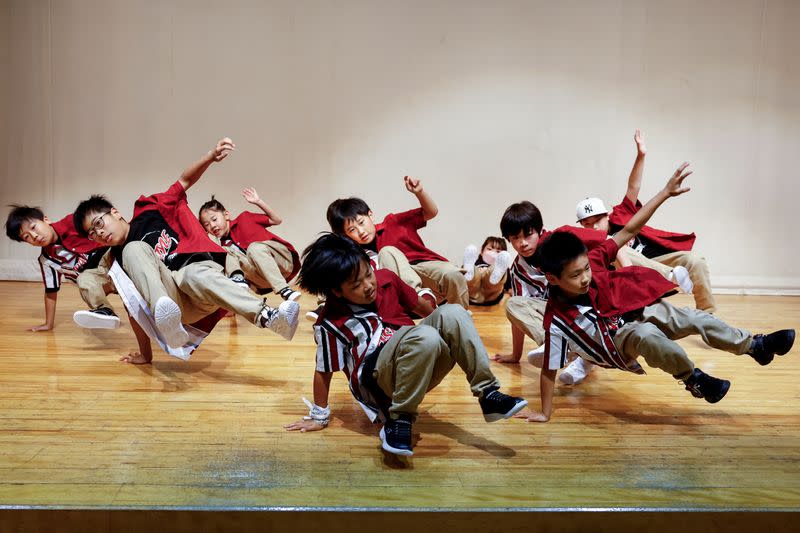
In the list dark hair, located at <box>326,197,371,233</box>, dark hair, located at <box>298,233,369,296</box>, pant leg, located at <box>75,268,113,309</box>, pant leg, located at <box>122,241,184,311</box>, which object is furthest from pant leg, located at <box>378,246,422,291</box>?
pant leg, located at <box>75,268,113,309</box>

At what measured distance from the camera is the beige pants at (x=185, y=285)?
275cm

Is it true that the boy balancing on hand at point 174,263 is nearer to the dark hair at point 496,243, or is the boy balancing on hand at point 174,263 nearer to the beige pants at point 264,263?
the beige pants at point 264,263

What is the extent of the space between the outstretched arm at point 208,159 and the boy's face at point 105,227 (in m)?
0.34

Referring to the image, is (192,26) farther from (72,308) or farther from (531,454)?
(531,454)

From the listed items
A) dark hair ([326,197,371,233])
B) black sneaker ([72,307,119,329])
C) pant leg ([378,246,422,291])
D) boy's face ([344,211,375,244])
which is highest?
dark hair ([326,197,371,233])

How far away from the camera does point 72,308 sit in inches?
180

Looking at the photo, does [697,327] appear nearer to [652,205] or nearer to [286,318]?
[652,205]

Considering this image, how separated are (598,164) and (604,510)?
5086 mm

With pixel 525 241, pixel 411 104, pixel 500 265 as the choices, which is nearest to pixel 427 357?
pixel 525 241

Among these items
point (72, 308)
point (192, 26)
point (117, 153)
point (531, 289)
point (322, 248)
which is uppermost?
point (192, 26)

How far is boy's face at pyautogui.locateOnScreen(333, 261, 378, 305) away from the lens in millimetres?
2043

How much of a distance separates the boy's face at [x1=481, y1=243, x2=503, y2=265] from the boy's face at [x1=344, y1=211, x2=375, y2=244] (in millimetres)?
1967

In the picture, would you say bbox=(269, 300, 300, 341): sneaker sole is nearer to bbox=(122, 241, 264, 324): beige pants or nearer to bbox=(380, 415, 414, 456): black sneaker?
bbox=(122, 241, 264, 324): beige pants

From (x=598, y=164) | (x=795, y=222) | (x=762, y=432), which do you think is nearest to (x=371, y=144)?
(x=598, y=164)
